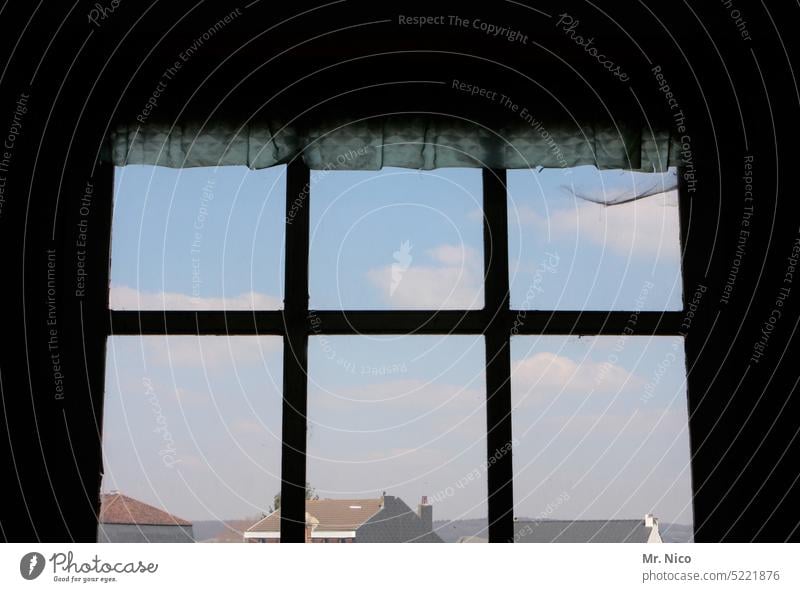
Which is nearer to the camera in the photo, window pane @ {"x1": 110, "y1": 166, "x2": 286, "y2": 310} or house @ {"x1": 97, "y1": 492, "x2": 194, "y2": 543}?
house @ {"x1": 97, "y1": 492, "x2": 194, "y2": 543}

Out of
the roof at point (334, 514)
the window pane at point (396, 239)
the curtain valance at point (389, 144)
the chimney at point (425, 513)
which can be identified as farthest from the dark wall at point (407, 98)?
the chimney at point (425, 513)

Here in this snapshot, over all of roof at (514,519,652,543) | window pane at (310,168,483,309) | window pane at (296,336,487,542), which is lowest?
roof at (514,519,652,543)

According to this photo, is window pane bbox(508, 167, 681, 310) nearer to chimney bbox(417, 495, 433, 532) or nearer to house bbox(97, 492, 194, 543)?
chimney bbox(417, 495, 433, 532)

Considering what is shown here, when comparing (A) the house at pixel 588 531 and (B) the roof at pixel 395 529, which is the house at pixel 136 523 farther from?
(A) the house at pixel 588 531

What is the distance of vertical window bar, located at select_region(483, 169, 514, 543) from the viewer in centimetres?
212

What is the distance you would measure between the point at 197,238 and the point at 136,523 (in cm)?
60

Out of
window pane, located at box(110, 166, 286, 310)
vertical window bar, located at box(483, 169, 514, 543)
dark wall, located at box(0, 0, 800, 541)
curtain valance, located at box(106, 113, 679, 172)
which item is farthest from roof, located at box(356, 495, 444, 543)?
curtain valance, located at box(106, 113, 679, 172)

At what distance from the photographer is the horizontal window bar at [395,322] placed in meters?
2.18

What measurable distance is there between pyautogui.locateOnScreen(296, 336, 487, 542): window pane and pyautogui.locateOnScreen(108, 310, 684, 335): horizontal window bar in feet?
0.09

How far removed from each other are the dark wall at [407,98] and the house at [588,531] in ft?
0.74

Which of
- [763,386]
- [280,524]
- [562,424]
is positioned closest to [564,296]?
[562,424]

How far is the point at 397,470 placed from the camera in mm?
2176

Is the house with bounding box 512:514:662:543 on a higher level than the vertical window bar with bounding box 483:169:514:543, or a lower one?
lower

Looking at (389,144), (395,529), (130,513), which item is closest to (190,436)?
(130,513)
